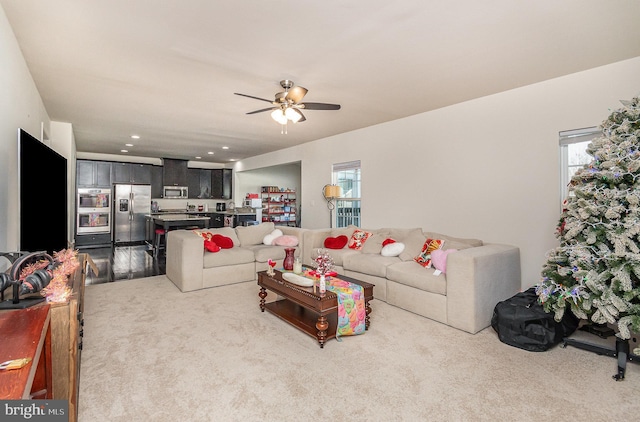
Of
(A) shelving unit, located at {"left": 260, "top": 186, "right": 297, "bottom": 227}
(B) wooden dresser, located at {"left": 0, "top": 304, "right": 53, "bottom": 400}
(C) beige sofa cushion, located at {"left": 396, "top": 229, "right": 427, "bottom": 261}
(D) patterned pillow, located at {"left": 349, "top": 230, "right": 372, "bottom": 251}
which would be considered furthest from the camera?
(A) shelving unit, located at {"left": 260, "top": 186, "right": 297, "bottom": 227}

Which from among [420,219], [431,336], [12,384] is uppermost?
[420,219]

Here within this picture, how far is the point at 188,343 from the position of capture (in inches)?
104

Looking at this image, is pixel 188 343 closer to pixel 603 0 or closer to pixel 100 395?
pixel 100 395

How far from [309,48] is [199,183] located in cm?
827

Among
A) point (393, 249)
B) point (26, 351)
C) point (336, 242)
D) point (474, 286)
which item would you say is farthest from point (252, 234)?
point (26, 351)

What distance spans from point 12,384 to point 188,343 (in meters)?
1.88

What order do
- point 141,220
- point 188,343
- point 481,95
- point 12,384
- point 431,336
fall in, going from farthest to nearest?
point 141,220 < point 481,95 < point 431,336 < point 188,343 < point 12,384

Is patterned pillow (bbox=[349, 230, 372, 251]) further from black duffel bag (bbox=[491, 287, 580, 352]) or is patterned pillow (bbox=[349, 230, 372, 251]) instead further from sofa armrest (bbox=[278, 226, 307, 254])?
black duffel bag (bbox=[491, 287, 580, 352])

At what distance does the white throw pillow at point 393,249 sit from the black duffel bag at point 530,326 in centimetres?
141

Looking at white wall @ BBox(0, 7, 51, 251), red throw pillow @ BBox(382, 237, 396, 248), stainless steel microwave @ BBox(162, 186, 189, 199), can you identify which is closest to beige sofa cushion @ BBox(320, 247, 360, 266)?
red throw pillow @ BBox(382, 237, 396, 248)

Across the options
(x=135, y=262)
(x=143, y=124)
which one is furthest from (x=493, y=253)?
(x=135, y=262)

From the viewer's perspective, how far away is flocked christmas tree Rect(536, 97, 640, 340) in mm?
2211

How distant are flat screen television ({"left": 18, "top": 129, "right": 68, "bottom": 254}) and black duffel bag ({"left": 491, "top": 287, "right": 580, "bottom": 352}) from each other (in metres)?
3.63

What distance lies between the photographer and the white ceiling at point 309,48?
2135mm
